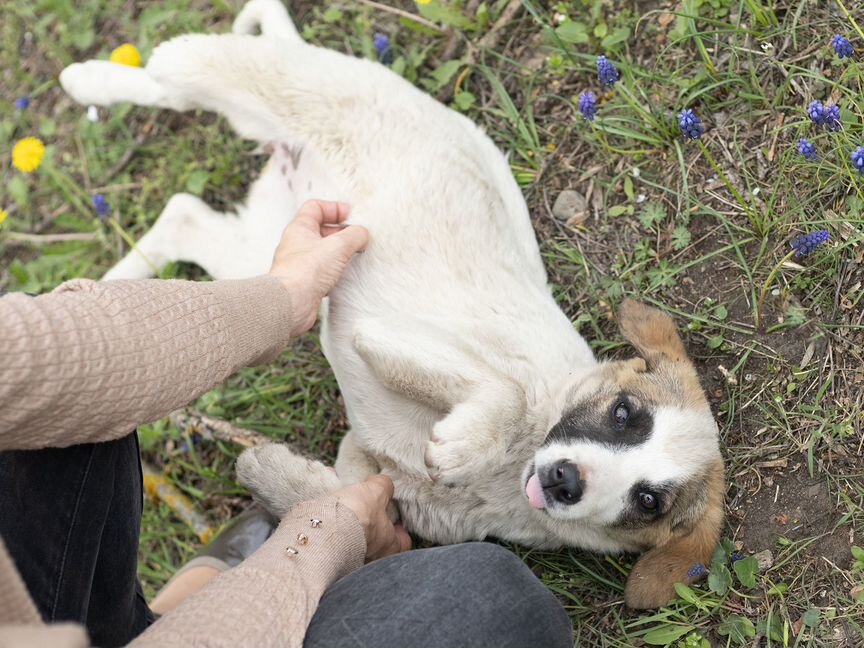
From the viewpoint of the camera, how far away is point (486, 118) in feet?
12.9

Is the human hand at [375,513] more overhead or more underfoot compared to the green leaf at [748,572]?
more overhead

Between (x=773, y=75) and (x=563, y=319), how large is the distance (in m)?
1.27

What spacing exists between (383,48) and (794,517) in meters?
2.69

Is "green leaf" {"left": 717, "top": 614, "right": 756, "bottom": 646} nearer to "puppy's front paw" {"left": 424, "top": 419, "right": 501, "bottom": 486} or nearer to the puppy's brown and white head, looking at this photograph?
the puppy's brown and white head

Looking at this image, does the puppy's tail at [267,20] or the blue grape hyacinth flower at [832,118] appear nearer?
the blue grape hyacinth flower at [832,118]

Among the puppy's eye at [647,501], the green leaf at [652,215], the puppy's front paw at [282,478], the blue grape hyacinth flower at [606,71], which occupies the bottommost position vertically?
the puppy's eye at [647,501]

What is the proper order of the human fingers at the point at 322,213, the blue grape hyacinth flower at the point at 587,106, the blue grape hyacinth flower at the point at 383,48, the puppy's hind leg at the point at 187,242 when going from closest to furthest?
the human fingers at the point at 322,213 → the blue grape hyacinth flower at the point at 587,106 → the puppy's hind leg at the point at 187,242 → the blue grape hyacinth flower at the point at 383,48

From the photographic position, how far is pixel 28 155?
421 cm

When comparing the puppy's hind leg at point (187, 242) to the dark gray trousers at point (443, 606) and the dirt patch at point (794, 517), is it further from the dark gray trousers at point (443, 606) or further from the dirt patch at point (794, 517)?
the dirt patch at point (794, 517)

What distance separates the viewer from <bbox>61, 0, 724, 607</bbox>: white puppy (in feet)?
9.10

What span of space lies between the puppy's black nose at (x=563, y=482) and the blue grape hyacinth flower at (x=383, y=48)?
2.28 metres

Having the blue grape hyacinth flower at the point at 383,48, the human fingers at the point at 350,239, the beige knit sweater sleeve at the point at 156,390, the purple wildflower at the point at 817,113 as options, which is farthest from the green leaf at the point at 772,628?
the blue grape hyacinth flower at the point at 383,48

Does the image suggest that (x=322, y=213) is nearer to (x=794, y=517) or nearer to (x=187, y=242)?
(x=187, y=242)

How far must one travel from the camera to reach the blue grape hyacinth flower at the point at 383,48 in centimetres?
397
